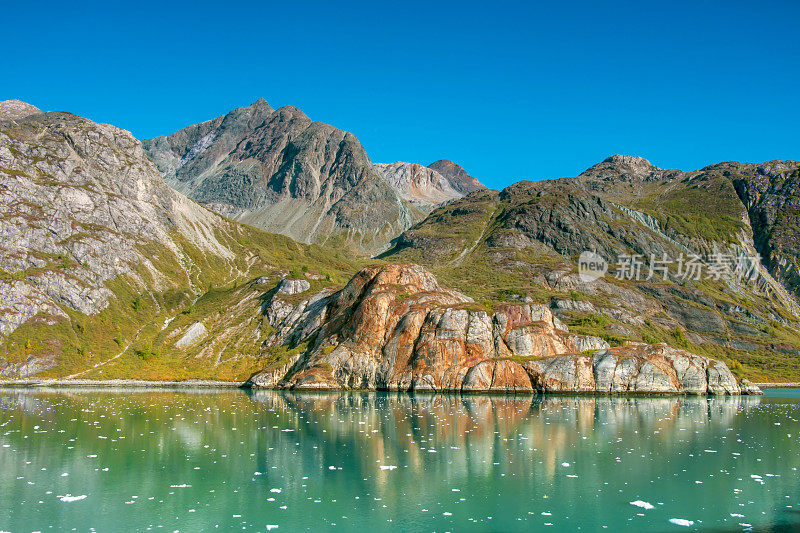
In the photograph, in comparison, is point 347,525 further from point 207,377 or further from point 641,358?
point 207,377

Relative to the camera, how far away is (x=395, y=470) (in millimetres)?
40031

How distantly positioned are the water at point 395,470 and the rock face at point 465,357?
31.6 m

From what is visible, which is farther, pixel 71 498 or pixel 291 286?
pixel 291 286

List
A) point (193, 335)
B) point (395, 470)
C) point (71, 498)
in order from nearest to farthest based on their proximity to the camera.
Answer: point (71, 498)
point (395, 470)
point (193, 335)

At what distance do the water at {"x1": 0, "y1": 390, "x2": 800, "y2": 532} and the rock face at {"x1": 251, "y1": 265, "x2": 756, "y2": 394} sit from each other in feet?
104

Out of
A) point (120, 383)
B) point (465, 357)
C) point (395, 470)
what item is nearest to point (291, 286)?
point (120, 383)

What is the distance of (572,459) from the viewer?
43.9 metres

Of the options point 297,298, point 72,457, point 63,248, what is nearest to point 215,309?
point 297,298

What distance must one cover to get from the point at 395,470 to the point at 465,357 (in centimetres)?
7099

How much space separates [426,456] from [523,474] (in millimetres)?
8434

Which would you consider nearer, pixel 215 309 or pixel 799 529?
pixel 799 529

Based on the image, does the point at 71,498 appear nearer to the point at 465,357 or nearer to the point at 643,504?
the point at 643,504

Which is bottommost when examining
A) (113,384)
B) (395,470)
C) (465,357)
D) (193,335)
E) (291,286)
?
(113,384)

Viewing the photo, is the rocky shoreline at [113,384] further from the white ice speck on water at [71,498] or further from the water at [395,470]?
the white ice speck on water at [71,498]
